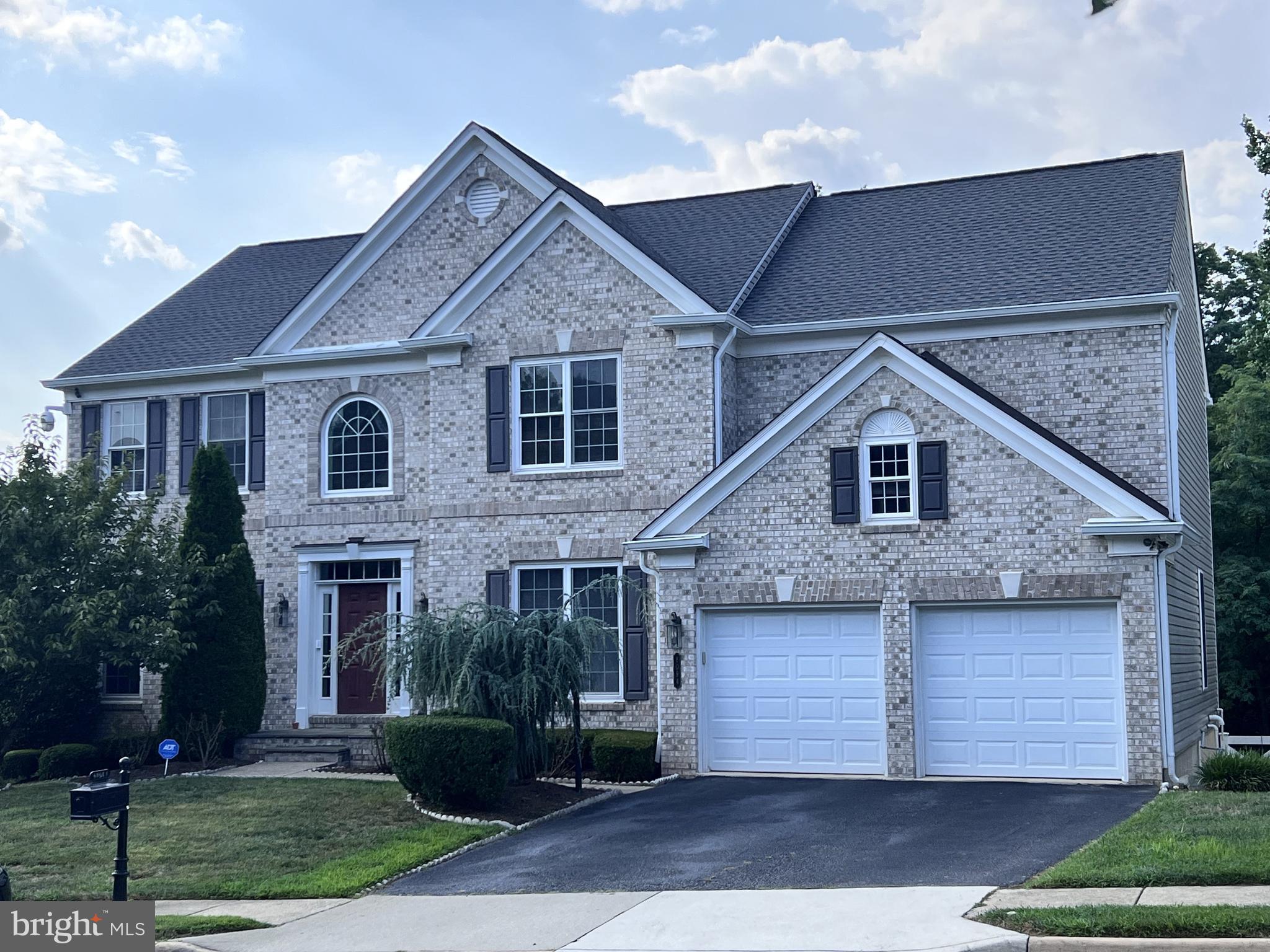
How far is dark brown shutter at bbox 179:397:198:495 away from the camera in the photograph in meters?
24.2

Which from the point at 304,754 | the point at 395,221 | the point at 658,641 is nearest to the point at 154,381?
the point at 395,221

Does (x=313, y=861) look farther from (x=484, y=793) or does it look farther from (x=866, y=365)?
(x=866, y=365)

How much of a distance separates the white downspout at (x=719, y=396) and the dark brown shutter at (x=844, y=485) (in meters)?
2.28

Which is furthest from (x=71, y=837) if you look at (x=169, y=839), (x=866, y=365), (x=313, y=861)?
(x=866, y=365)

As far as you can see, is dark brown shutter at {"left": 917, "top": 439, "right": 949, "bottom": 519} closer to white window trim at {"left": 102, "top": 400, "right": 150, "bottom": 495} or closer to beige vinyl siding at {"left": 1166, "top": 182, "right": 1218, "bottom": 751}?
beige vinyl siding at {"left": 1166, "top": 182, "right": 1218, "bottom": 751}

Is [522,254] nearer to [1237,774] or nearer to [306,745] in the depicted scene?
[306,745]

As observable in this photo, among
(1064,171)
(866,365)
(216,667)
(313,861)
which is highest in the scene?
(1064,171)

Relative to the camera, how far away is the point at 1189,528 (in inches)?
772

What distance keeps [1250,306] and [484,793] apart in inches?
1150

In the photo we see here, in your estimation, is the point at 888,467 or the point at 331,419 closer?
the point at 888,467

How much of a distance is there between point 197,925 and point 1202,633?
56.3ft

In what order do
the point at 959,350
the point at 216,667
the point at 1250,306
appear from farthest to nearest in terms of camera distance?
the point at 1250,306, the point at 216,667, the point at 959,350

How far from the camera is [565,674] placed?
1638 centimetres

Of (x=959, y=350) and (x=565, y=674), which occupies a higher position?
(x=959, y=350)
